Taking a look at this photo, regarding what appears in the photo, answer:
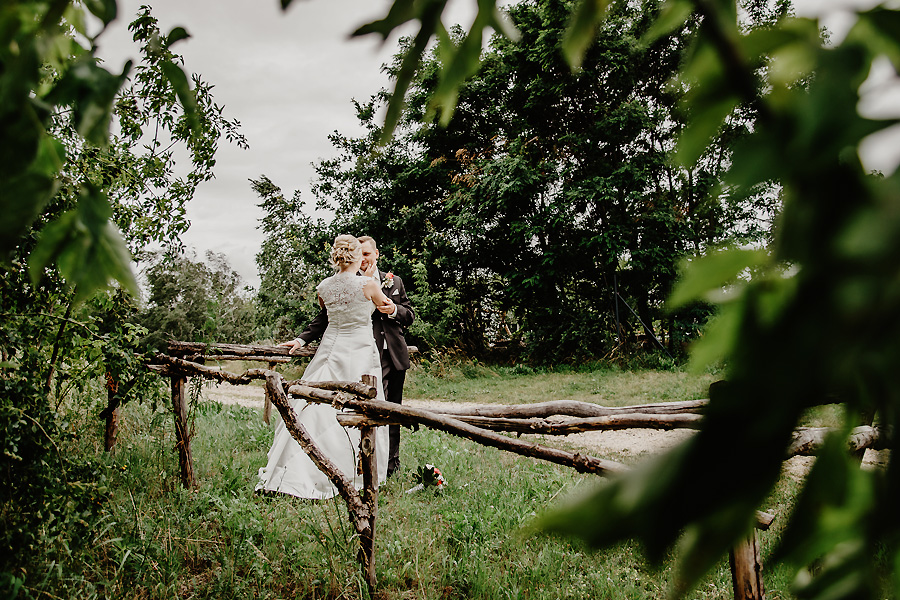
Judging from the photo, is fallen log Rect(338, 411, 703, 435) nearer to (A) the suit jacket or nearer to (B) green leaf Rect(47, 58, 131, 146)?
(B) green leaf Rect(47, 58, 131, 146)

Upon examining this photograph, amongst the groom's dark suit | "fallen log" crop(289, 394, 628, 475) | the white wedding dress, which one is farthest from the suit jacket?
"fallen log" crop(289, 394, 628, 475)

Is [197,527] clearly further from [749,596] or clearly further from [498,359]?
[498,359]

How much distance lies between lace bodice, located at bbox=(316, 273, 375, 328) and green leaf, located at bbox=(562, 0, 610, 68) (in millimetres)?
5543

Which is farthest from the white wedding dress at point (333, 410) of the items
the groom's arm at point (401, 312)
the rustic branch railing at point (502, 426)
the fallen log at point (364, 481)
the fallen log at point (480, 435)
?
the fallen log at point (480, 435)

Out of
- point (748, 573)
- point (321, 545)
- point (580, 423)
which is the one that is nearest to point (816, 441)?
point (748, 573)

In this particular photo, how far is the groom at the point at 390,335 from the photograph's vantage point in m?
5.93

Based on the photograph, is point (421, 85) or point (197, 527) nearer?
point (197, 527)

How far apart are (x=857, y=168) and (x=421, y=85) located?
20782 mm

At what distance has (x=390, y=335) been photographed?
6.23 meters

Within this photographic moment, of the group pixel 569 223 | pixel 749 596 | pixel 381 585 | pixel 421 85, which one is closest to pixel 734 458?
pixel 749 596

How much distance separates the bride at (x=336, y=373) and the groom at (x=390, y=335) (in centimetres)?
15

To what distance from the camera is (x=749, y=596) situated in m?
2.12

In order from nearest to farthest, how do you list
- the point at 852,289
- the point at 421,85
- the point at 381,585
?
the point at 852,289 → the point at 381,585 → the point at 421,85

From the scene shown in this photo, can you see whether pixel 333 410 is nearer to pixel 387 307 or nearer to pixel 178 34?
pixel 387 307
